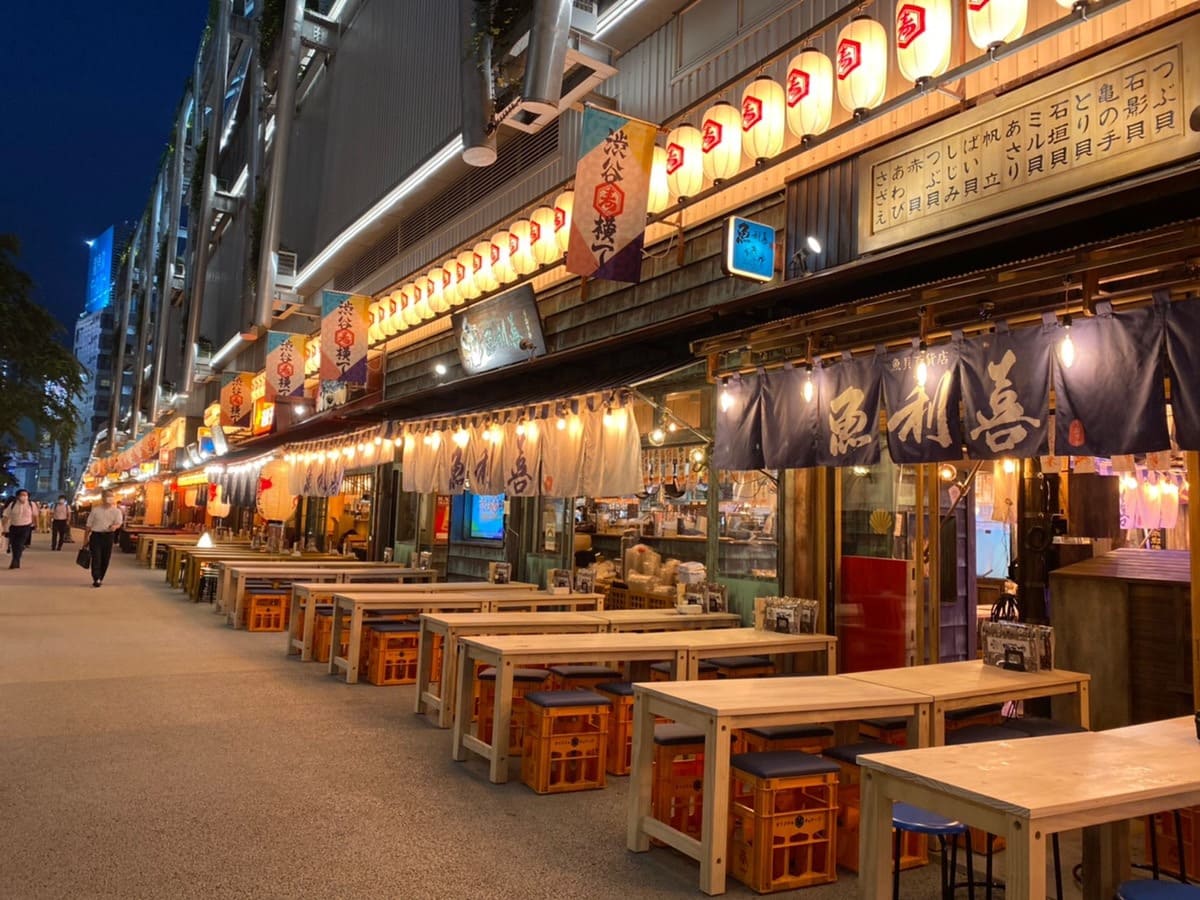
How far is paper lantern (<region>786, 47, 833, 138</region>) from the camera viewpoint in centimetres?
742

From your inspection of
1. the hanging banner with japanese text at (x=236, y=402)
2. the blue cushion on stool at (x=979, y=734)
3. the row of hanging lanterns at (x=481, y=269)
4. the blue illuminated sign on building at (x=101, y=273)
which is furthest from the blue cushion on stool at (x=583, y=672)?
the blue illuminated sign on building at (x=101, y=273)

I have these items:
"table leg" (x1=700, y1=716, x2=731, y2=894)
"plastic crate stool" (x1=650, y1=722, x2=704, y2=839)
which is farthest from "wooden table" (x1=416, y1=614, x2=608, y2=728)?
"table leg" (x1=700, y1=716, x2=731, y2=894)

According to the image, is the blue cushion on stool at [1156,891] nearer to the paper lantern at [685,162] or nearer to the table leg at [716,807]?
the table leg at [716,807]

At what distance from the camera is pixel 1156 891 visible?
287 centimetres

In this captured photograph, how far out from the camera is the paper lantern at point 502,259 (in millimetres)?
12962

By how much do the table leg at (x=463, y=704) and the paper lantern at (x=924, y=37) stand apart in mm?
5843

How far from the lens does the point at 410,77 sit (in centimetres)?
1852

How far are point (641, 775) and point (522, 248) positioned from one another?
29.8ft

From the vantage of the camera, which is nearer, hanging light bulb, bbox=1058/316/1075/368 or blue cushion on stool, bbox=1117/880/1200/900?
blue cushion on stool, bbox=1117/880/1200/900

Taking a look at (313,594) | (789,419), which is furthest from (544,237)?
(313,594)

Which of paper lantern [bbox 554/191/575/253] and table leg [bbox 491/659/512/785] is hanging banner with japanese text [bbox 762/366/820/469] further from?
paper lantern [bbox 554/191/575/253]

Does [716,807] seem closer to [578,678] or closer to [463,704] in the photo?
[463,704]

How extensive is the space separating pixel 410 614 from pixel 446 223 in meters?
8.68

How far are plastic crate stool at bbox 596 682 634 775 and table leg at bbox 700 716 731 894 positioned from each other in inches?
87.2
